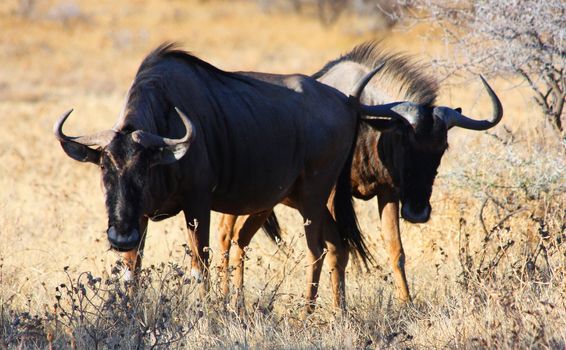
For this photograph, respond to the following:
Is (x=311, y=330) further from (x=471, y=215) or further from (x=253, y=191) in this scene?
(x=471, y=215)

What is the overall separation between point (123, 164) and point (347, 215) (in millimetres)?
2345

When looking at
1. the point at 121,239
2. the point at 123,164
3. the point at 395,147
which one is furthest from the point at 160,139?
the point at 395,147

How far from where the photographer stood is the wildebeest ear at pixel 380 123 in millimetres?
6781

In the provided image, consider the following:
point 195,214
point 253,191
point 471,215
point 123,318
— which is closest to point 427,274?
point 471,215

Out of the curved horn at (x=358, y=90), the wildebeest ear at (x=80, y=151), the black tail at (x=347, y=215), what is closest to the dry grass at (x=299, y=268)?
the black tail at (x=347, y=215)

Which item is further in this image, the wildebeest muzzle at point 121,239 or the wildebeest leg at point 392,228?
the wildebeest leg at point 392,228

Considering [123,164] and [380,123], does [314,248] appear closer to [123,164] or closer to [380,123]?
[380,123]

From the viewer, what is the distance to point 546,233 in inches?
242

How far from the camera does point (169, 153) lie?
5242 mm

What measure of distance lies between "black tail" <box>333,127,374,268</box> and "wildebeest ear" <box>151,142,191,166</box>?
79.6 inches

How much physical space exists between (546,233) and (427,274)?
121cm

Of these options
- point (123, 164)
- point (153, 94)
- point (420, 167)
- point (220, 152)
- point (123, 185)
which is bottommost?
point (123, 185)

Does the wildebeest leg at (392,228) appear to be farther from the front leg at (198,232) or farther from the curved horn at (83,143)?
the curved horn at (83,143)

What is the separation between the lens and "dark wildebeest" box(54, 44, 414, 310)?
5137 millimetres
